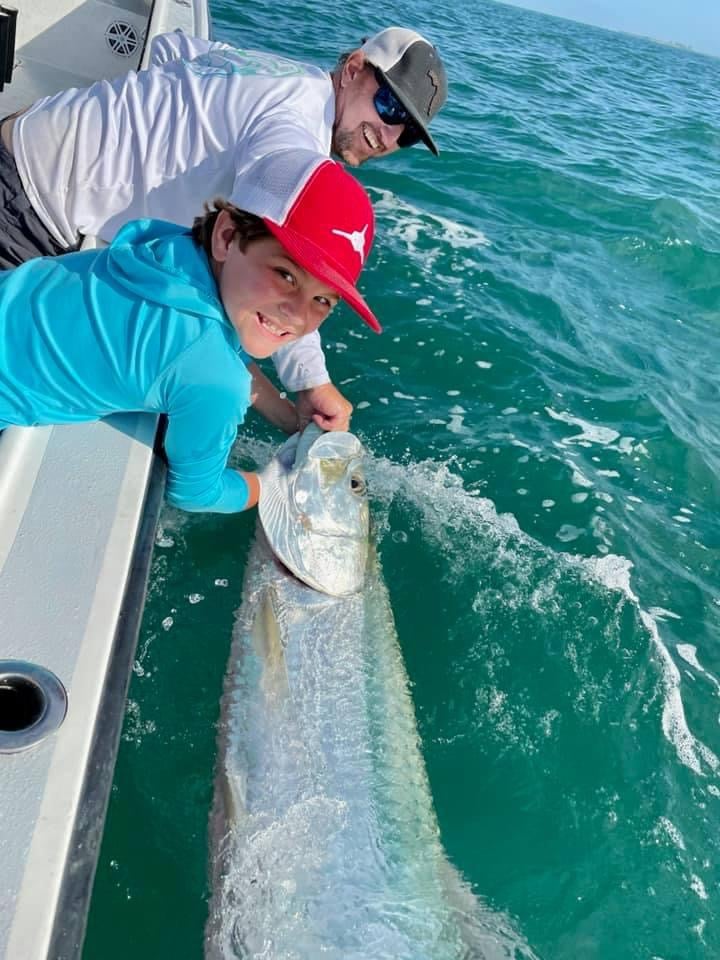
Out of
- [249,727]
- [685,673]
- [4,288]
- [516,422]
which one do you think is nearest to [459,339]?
[516,422]

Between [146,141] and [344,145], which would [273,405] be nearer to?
[344,145]

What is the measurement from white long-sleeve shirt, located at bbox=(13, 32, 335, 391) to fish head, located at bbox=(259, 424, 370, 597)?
96 centimetres

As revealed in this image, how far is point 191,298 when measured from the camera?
2.05 meters

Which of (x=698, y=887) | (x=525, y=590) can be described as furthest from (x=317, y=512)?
(x=698, y=887)

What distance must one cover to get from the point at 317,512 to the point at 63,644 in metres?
1.46

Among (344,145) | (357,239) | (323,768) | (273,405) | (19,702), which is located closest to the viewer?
(19,702)

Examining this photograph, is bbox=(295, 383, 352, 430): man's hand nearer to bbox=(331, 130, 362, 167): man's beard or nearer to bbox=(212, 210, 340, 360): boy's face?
bbox=(331, 130, 362, 167): man's beard

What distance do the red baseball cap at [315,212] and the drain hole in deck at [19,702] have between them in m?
1.10

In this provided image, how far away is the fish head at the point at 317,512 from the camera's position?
10.2ft

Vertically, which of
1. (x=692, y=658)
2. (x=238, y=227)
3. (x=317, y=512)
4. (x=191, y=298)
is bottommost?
(x=692, y=658)

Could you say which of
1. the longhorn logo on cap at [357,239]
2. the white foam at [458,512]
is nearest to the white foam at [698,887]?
the white foam at [458,512]

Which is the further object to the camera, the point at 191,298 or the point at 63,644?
the point at 191,298

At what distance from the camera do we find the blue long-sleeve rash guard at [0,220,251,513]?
205cm

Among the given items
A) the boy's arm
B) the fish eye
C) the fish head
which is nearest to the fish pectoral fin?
the fish head
